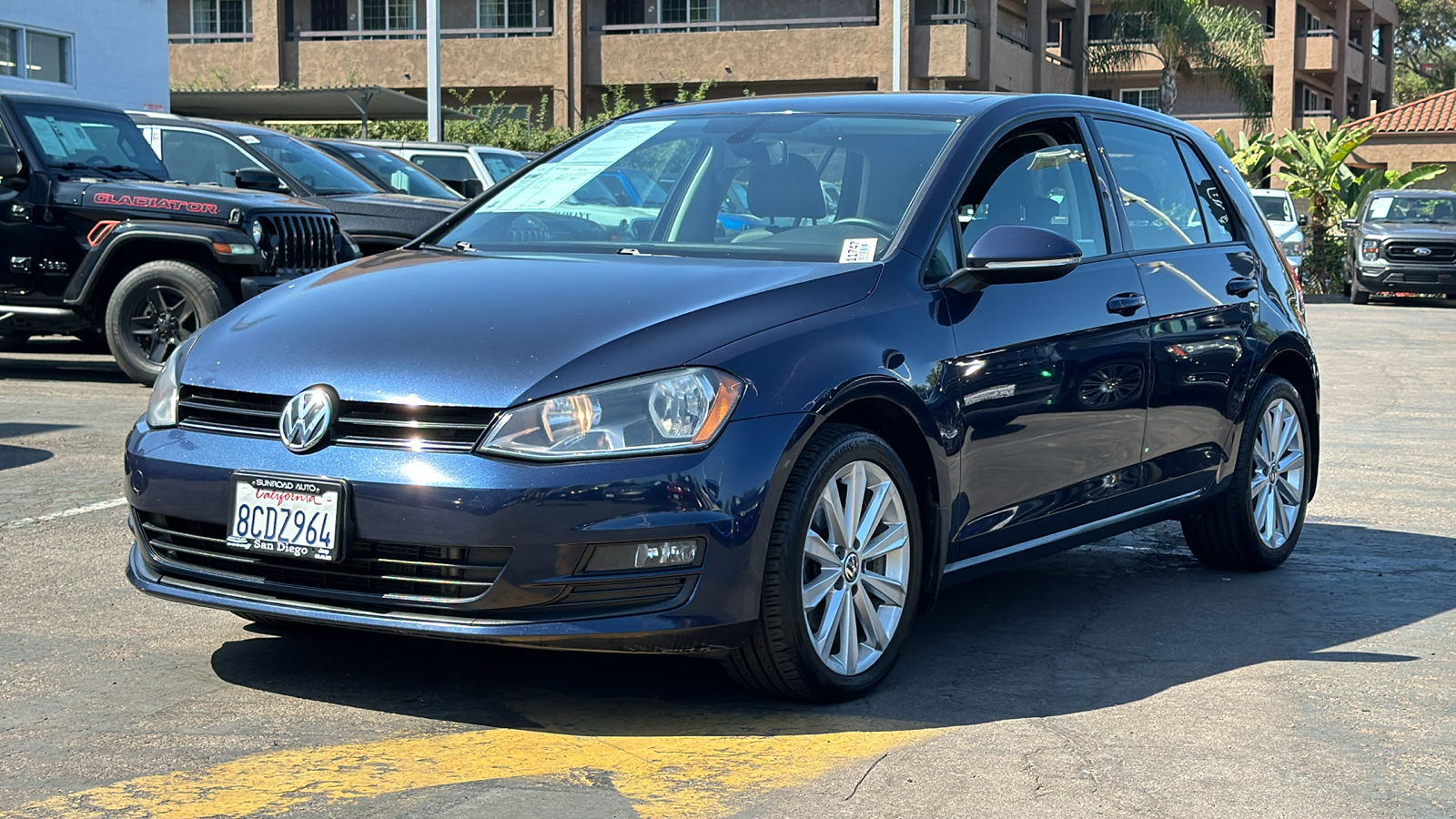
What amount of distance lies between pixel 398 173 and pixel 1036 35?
34.6 metres

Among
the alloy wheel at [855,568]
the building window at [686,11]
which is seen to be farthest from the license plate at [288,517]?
the building window at [686,11]

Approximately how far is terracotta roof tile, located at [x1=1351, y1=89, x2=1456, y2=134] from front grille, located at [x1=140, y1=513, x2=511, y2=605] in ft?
167

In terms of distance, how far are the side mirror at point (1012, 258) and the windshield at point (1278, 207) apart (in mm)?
25320

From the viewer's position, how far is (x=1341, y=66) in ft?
203

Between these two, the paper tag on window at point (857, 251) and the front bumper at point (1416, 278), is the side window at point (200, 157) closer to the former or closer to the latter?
the paper tag on window at point (857, 251)

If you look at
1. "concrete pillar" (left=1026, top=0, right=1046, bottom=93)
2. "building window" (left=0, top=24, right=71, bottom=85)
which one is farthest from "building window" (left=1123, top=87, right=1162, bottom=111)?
"building window" (left=0, top=24, right=71, bottom=85)

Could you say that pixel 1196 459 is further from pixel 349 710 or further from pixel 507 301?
pixel 349 710

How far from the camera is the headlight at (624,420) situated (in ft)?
13.8

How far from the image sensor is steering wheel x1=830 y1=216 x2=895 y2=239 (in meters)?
5.21

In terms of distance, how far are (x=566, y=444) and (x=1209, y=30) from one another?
46.5m

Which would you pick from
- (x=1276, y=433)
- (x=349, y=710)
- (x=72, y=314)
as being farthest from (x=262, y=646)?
(x=72, y=314)

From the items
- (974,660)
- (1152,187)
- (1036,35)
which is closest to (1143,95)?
(1036,35)

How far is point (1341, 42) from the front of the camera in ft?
202

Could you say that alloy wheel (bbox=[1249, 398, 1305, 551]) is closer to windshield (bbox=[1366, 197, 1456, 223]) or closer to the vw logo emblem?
the vw logo emblem
